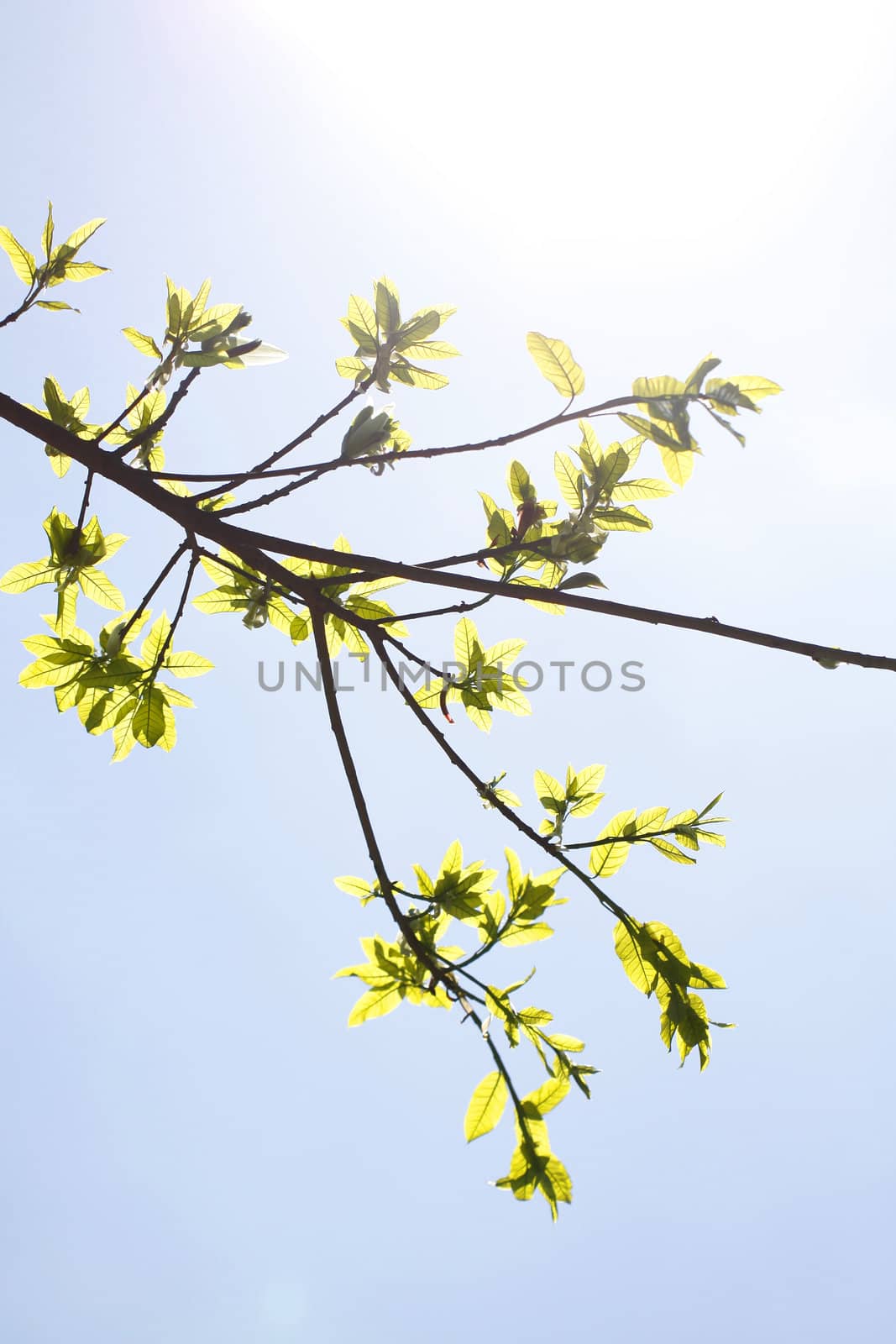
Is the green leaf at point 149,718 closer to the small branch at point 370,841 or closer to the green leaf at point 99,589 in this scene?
the green leaf at point 99,589

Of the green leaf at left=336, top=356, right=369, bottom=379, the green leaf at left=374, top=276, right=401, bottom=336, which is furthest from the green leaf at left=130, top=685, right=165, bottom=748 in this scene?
the green leaf at left=374, top=276, right=401, bottom=336

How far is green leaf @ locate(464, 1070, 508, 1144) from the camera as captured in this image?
1.58m

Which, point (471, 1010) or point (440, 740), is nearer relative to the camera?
point (471, 1010)

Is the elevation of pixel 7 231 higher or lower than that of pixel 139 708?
higher

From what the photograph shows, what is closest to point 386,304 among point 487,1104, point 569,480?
point 569,480

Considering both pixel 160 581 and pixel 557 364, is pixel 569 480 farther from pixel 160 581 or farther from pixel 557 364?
pixel 160 581

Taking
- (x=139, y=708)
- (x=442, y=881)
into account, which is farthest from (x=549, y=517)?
(x=139, y=708)

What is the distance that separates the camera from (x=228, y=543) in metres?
1.69

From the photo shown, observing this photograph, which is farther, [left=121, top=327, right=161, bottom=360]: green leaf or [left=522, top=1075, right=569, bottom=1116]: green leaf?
[left=121, top=327, right=161, bottom=360]: green leaf

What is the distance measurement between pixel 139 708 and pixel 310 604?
58cm

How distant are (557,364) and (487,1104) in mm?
1498

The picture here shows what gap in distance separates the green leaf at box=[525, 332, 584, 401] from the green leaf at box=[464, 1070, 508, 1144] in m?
1.40

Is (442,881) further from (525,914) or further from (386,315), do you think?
(386,315)

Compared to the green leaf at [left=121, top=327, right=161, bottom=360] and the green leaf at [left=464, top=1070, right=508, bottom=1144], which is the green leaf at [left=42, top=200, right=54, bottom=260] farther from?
the green leaf at [left=464, top=1070, right=508, bottom=1144]
